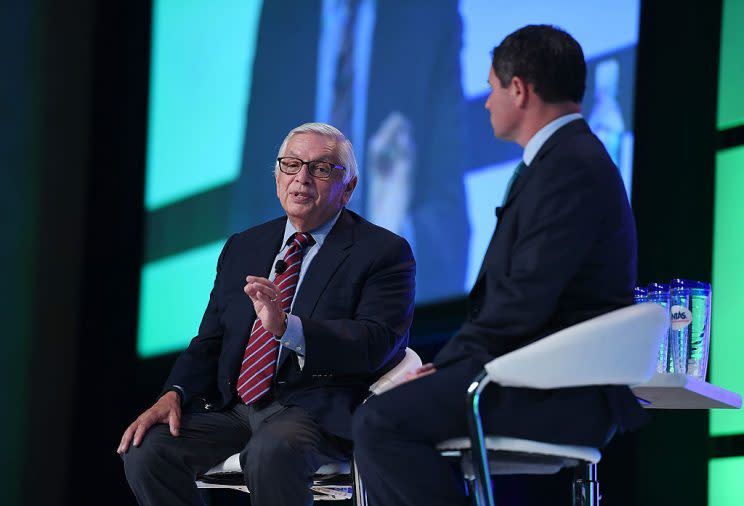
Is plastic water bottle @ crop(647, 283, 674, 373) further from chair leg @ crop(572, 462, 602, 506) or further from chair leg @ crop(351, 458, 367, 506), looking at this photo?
chair leg @ crop(351, 458, 367, 506)

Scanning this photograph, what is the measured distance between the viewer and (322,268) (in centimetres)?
293

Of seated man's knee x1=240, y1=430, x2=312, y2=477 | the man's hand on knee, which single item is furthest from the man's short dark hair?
the man's hand on knee

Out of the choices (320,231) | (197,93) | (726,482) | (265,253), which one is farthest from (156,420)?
(197,93)

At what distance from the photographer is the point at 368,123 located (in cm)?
436

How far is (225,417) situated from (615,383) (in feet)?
4.16

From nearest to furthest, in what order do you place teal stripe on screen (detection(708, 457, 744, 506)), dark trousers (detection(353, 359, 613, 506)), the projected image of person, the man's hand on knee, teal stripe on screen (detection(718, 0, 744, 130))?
1. dark trousers (detection(353, 359, 613, 506))
2. the man's hand on knee
3. teal stripe on screen (detection(708, 457, 744, 506))
4. teal stripe on screen (detection(718, 0, 744, 130))
5. the projected image of person

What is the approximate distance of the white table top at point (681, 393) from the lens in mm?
2332

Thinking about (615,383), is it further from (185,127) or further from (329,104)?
(185,127)

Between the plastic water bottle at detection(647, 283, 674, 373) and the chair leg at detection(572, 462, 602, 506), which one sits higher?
the plastic water bottle at detection(647, 283, 674, 373)

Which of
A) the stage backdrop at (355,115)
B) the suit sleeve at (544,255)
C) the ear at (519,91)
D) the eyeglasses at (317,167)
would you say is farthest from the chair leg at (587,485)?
the stage backdrop at (355,115)

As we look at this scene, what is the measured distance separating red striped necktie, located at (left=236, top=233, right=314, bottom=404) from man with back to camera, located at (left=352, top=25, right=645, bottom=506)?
71cm

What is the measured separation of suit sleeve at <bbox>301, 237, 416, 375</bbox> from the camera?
2.69 metres

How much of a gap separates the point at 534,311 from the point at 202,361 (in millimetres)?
1325

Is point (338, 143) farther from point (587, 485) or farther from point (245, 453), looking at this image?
point (587, 485)
